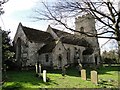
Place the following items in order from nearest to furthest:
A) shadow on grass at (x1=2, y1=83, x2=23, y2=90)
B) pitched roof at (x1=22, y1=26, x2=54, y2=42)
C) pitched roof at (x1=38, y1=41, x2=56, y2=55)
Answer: shadow on grass at (x1=2, y1=83, x2=23, y2=90) < pitched roof at (x1=38, y1=41, x2=56, y2=55) < pitched roof at (x1=22, y1=26, x2=54, y2=42)

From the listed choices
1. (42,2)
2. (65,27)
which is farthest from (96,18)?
(42,2)

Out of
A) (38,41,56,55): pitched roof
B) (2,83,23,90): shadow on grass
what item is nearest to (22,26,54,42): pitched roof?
(38,41,56,55): pitched roof

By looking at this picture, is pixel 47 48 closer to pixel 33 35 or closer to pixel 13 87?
pixel 33 35

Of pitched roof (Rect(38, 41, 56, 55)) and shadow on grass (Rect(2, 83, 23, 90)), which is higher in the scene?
pitched roof (Rect(38, 41, 56, 55))

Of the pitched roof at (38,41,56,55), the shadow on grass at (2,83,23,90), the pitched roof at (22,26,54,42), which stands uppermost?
the pitched roof at (22,26,54,42)

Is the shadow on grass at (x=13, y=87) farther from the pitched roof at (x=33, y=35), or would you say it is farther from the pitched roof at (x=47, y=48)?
the pitched roof at (x=33, y=35)

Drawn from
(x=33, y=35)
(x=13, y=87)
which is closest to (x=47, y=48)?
(x=33, y=35)

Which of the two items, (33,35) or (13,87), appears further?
(33,35)

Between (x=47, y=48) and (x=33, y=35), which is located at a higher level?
(x=33, y=35)

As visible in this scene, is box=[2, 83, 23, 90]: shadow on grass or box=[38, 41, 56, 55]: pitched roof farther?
box=[38, 41, 56, 55]: pitched roof

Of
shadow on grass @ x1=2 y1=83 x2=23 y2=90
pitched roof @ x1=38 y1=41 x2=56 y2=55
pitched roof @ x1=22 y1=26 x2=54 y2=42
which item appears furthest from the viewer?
pitched roof @ x1=22 y1=26 x2=54 y2=42

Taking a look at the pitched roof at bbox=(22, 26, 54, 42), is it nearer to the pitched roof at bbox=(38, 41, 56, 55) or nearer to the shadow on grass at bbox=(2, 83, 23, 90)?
the pitched roof at bbox=(38, 41, 56, 55)

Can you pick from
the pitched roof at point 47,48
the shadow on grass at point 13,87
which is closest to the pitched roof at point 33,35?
the pitched roof at point 47,48

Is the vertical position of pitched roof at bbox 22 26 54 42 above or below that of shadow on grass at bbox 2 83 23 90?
above
